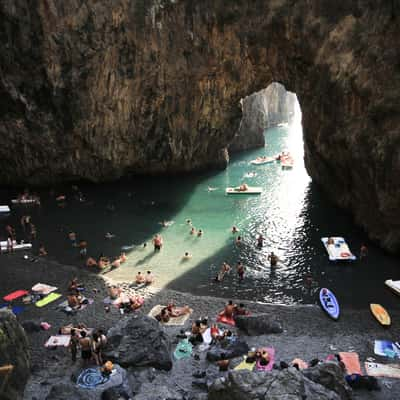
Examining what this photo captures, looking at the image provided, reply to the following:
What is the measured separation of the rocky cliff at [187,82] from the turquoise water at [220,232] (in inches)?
104

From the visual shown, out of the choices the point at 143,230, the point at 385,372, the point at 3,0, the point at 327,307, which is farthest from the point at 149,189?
the point at 385,372

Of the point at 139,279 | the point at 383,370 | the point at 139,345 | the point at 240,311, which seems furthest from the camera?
the point at 139,279

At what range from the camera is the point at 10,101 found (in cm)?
3834

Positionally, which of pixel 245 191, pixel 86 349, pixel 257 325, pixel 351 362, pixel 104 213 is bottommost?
pixel 351 362

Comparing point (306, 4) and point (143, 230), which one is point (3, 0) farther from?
point (306, 4)

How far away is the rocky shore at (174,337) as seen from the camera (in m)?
16.6

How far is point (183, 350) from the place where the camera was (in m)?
19.2

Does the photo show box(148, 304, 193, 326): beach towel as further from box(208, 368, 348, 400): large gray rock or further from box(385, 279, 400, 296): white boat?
box(385, 279, 400, 296): white boat

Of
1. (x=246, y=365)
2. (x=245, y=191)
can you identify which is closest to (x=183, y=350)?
(x=246, y=365)

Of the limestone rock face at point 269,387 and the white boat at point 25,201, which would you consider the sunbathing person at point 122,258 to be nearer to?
the white boat at point 25,201

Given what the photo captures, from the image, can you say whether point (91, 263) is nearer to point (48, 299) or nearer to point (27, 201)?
point (48, 299)

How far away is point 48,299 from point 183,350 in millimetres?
9301

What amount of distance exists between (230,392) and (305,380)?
8.90 feet

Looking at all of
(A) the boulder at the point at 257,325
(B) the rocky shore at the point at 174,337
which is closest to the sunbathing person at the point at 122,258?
(B) the rocky shore at the point at 174,337
